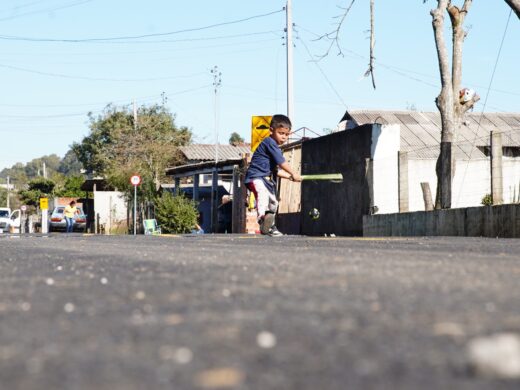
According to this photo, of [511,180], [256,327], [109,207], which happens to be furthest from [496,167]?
[109,207]

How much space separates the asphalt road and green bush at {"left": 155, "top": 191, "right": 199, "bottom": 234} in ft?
105

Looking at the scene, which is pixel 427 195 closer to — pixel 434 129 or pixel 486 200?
pixel 486 200

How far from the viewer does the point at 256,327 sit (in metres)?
3.33

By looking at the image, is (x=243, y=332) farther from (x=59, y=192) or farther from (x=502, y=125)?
(x=59, y=192)

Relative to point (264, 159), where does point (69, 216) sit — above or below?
below

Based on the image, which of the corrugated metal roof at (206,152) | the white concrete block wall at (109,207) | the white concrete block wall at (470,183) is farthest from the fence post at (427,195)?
the corrugated metal roof at (206,152)

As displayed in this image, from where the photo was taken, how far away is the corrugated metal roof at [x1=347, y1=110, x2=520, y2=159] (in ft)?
59.9

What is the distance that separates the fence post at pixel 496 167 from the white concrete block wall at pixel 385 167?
13.5ft

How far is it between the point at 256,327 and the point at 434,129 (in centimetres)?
3662

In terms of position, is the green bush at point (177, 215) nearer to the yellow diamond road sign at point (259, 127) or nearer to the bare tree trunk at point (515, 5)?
the yellow diamond road sign at point (259, 127)

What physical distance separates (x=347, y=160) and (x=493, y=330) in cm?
2020

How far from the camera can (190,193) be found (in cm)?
4947

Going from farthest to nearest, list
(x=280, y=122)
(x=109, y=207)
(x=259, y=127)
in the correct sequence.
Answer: (x=109, y=207)
(x=259, y=127)
(x=280, y=122)

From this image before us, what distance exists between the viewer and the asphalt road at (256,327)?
96.2 inches
